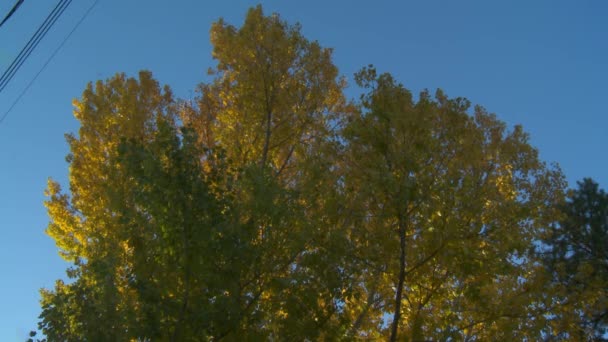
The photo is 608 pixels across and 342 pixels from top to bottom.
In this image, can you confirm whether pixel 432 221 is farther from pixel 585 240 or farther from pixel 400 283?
pixel 585 240

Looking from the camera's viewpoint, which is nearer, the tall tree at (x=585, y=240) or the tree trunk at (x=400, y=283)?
the tree trunk at (x=400, y=283)

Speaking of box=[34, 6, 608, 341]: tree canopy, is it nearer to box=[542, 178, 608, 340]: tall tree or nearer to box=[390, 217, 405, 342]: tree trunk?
box=[390, 217, 405, 342]: tree trunk

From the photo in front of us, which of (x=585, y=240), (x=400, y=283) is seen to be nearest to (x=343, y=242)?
(x=400, y=283)

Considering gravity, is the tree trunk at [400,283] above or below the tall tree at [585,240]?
below

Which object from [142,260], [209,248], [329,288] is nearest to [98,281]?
[142,260]

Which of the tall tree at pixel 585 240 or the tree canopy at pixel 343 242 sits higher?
the tall tree at pixel 585 240

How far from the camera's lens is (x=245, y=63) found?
10.0m

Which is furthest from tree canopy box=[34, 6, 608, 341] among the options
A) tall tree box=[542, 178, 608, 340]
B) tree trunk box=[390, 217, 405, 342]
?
tall tree box=[542, 178, 608, 340]

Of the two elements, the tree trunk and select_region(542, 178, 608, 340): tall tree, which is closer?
the tree trunk

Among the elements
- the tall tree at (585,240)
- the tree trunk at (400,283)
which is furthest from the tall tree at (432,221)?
the tall tree at (585,240)

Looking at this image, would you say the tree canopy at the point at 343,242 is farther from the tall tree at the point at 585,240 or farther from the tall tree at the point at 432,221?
the tall tree at the point at 585,240

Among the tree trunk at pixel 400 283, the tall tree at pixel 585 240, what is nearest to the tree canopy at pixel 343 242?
the tree trunk at pixel 400 283

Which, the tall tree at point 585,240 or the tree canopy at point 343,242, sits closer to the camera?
the tree canopy at point 343,242

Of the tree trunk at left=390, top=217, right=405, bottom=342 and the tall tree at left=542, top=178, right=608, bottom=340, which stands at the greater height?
the tall tree at left=542, top=178, right=608, bottom=340
